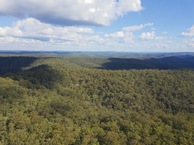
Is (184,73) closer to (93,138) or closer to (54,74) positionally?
(54,74)

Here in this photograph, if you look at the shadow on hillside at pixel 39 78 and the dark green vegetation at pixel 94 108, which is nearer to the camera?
the dark green vegetation at pixel 94 108

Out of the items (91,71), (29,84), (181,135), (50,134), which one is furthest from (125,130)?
(91,71)

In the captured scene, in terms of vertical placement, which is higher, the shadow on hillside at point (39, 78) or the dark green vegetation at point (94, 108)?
the shadow on hillside at point (39, 78)

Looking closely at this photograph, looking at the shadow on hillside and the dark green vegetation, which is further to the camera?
the shadow on hillside

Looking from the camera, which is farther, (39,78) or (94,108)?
(39,78)

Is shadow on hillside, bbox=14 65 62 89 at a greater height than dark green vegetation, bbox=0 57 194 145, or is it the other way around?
shadow on hillside, bbox=14 65 62 89

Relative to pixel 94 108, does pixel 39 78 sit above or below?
above

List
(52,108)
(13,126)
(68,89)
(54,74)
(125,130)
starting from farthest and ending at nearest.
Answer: (54,74) → (68,89) → (52,108) → (125,130) → (13,126)

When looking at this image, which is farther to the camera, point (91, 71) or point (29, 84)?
point (91, 71)
